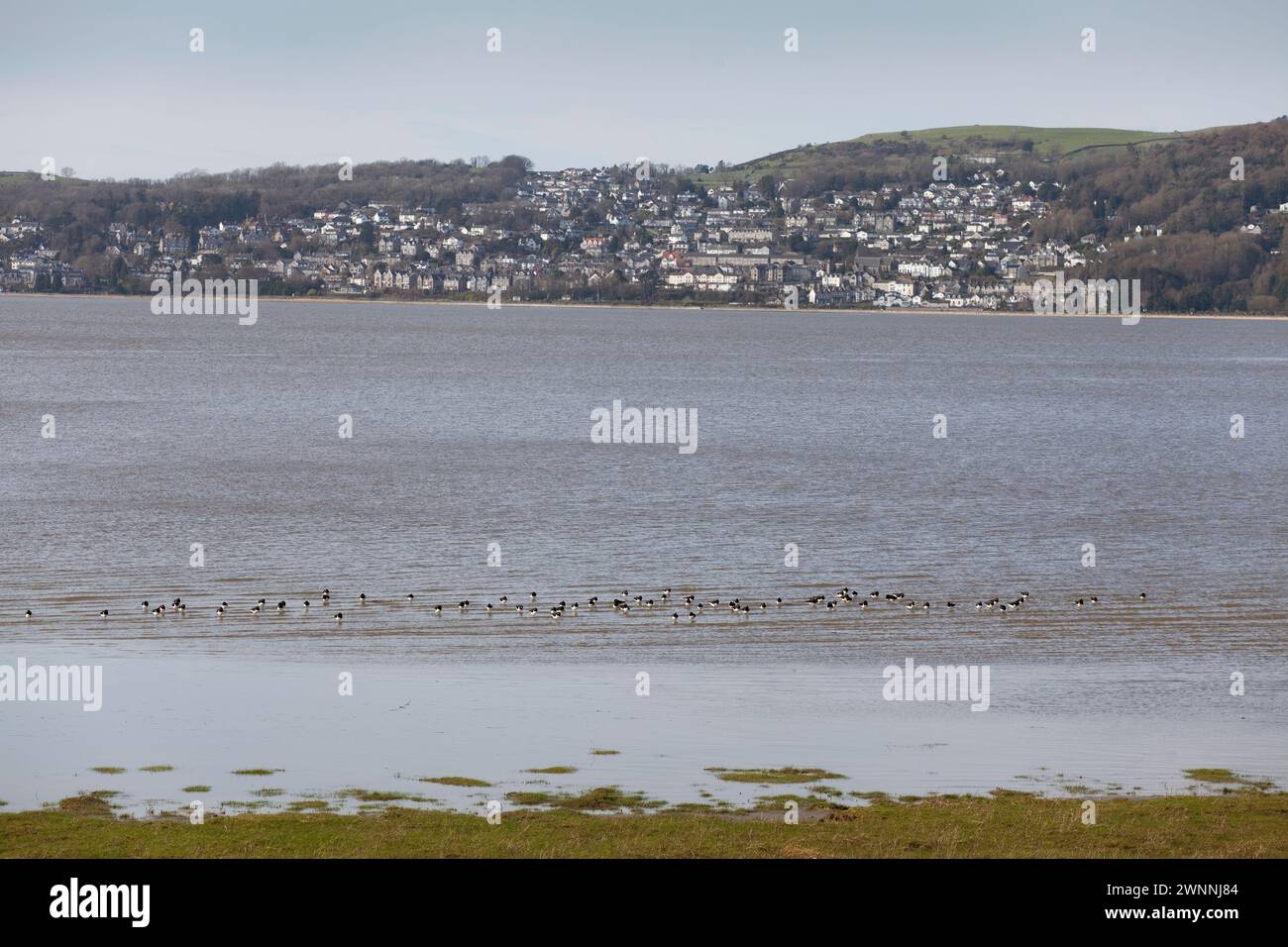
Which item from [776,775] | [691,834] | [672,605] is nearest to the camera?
[691,834]

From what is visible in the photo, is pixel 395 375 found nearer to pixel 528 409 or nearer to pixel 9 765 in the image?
pixel 528 409

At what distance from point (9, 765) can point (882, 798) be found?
35.1 ft

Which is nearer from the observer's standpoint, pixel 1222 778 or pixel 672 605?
pixel 1222 778

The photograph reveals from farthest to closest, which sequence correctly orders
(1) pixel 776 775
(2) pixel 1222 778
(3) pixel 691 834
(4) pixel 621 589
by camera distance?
(4) pixel 621 589, (2) pixel 1222 778, (1) pixel 776 775, (3) pixel 691 834

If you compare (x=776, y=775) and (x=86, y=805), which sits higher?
(x=86, y=805)

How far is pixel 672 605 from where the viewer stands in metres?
32.7

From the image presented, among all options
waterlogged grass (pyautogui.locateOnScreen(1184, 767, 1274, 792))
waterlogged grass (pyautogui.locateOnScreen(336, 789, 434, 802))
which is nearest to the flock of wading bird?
waterlogged grass (pyautogui.locateOnScreen(336, 789, 434, 802))

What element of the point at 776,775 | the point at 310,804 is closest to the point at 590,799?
the point at 776,775

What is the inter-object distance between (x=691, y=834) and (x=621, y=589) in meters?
18.8

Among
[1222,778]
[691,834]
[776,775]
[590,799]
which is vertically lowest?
[1222,778]

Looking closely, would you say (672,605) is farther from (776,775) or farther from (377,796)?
(377,796)

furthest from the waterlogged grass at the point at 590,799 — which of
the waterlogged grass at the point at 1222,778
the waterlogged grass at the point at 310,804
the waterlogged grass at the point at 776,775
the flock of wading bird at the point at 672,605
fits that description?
the flock of wading bird at the point at 672,605

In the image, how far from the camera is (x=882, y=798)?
1850 centimetres
